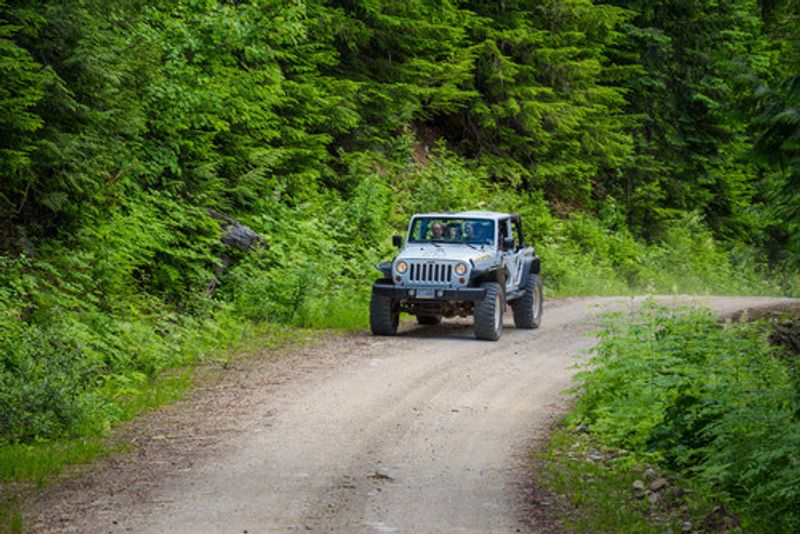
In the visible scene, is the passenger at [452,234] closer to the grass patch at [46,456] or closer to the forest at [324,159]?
the forest at [324,159]

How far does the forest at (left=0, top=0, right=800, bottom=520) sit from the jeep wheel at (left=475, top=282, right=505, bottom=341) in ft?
8.97

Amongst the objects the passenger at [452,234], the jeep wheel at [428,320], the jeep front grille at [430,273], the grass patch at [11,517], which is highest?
the passenger at [452,234]

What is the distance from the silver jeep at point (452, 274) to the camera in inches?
636

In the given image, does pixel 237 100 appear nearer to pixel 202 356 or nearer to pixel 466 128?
pixel 202 356

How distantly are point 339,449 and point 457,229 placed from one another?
8.61 metres

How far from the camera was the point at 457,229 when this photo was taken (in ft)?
57.7

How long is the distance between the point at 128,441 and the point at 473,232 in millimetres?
9109

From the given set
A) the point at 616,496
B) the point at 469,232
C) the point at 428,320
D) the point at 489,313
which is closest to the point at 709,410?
the point at 616,496

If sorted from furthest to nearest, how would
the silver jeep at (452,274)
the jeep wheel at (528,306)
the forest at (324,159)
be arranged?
the jeep wheel at (528,306)
the silver jeep at (452,274)
the forest at (324,159)

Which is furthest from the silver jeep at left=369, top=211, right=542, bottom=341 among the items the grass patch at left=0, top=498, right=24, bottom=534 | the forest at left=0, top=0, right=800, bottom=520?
the grass patch at left=0, top=498, right=24, bottom=534

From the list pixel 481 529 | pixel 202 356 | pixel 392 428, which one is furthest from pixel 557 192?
pixel 481 529

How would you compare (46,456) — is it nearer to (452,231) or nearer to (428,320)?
(452,231)

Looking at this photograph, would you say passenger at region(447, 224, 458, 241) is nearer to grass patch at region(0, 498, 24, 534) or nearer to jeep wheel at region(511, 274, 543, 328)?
jeep wheel at region(511, 274, 543, 328)

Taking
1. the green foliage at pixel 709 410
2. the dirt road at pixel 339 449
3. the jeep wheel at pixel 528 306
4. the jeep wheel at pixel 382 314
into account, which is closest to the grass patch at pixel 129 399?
the dirt road at pixel 339 449
